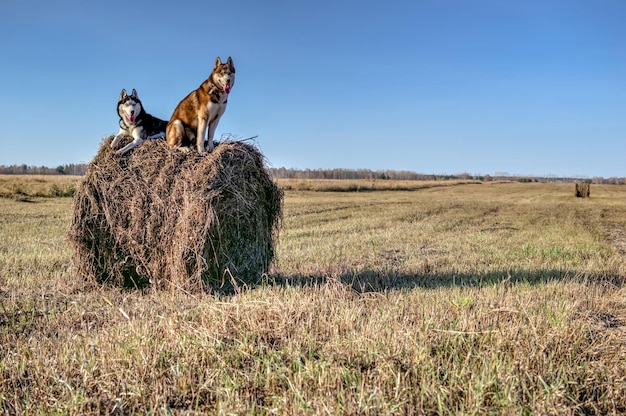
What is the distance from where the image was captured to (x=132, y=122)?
7.32m

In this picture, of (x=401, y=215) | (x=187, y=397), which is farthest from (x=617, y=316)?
(x=401, y=215)

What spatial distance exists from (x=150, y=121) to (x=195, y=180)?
4.93ft

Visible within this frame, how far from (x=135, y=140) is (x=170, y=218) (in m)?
1.39

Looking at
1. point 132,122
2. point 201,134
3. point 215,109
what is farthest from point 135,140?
point 215,109

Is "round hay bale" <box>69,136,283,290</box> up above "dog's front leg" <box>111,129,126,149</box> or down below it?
below

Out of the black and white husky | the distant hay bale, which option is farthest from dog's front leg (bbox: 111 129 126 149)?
the distant hay bale

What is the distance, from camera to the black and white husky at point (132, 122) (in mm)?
7266

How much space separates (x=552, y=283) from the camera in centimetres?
758

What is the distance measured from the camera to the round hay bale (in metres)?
6.76

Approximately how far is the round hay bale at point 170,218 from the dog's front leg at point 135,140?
0.09 m

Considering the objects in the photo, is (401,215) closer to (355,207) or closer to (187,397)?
(355,207)

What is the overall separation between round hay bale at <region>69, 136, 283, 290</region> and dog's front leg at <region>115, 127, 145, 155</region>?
0.09 metres

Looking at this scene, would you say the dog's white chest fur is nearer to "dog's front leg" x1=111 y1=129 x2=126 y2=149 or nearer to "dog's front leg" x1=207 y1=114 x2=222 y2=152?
"dog's front leg" x1=207 y1=114 x2=222 y2=152

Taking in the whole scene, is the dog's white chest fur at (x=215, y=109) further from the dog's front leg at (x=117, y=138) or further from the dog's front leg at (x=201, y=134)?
the dog's front leg at (x=117, y=138)
